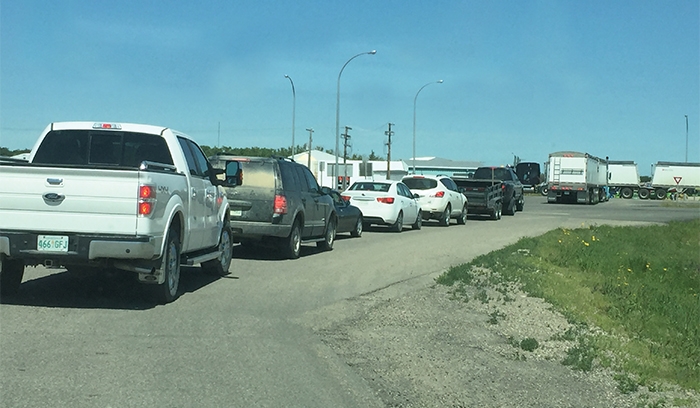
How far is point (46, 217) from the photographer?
29.5ft

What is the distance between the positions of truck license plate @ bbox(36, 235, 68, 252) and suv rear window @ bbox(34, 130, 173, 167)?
1.73 meters

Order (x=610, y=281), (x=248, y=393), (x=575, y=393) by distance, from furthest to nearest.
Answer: (x=610, y=281) < (x=575, y=393) < (x=248, y=393)

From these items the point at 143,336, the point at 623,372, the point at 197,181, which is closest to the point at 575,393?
the point at 623,372

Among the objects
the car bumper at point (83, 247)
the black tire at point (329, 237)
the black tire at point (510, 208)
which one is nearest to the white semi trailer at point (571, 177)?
the black tire at point (510, 208)

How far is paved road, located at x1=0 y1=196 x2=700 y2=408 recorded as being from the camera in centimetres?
618

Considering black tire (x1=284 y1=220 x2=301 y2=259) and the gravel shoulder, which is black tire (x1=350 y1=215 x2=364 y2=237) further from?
the gravel shoulder

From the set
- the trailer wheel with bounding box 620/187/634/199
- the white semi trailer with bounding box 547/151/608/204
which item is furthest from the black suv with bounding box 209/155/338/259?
the trailer wheel with bounding box 620/187/634/199

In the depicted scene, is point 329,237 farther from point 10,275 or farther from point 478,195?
point 478,195

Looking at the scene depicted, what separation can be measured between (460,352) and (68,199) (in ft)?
14.7

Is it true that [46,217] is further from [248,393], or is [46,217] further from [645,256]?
[645,256]

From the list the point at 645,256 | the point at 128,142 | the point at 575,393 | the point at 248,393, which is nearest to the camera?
the point at 248,393

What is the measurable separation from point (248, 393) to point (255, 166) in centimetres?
921

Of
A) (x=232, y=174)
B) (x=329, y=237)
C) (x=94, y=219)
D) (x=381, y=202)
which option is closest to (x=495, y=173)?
(x=381, y=202)

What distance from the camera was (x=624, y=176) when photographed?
78.4m
